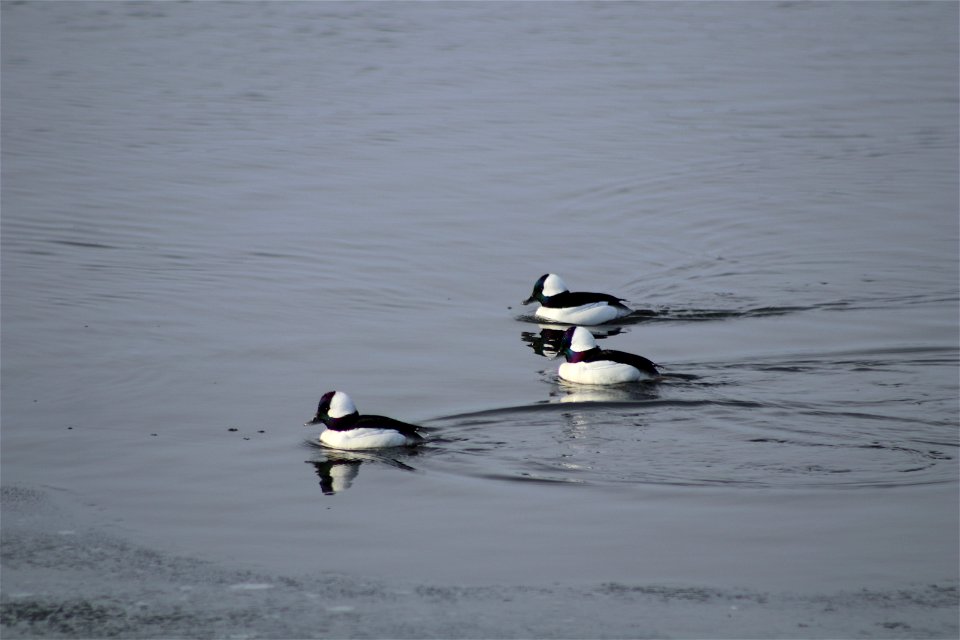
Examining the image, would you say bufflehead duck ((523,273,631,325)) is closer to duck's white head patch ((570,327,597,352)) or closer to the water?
the water

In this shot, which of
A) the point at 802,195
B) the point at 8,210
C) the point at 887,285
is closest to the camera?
the point at 887,285

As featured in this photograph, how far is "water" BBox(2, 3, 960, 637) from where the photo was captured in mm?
10852

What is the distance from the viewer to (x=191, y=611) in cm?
922

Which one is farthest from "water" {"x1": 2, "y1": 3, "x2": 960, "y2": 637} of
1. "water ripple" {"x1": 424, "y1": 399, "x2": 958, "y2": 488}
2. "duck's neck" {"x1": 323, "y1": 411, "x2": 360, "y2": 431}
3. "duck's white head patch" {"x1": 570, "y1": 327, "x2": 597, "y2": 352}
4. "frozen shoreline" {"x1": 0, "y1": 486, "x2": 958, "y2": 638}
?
"duck's white head patch" {"x1": 570, "y1": 327, "x2": 597, "y2": 352}

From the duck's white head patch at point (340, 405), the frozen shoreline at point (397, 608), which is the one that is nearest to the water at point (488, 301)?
the frozen shoreline at point (397, 608)

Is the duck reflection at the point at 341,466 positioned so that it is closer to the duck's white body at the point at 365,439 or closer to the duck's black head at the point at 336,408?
the duck's white body at the point at 365,439

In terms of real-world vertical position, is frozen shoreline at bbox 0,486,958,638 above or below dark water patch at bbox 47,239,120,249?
below

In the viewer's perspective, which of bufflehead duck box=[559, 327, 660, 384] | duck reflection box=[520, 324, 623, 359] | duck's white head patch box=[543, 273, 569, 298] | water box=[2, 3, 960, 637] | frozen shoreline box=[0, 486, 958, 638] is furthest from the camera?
duck's white head patch box=[543, 273, 569, 298]

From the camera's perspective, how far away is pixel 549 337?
58.3 ft

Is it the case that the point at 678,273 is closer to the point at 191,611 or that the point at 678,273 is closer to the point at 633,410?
the point at 633,410

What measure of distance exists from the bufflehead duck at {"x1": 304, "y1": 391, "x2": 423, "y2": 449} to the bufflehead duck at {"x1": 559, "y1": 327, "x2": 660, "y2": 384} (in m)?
2.80

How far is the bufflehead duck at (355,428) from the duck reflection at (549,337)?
14.3 ft

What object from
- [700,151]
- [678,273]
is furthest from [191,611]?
[700,151]

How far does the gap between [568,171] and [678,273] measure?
6.94m
